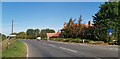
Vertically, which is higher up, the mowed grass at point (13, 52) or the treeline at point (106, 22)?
the treeline at point (106, 22)

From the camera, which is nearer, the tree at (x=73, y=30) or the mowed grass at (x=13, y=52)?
the mowed grass at (x=13, y=52)

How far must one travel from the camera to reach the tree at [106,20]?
57844 mm

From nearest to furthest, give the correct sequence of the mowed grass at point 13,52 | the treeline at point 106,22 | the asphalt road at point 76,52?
the asphalt road at point 76,52 → the mowed grass at point 13,52 → the treeline at point 106,22

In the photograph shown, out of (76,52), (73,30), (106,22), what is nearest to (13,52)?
(76,52)

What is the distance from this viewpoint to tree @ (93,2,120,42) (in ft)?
190

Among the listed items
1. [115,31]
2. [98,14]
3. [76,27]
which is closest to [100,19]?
[98,14]

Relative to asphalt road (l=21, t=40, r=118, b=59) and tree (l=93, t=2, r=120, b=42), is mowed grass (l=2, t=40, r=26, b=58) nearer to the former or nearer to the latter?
asphalt road (l=21, t=40, r=118, b=59)

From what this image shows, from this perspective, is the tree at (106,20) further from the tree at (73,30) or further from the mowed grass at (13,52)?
the mowed grass at (13,52)

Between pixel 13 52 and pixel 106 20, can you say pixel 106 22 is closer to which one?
pixel 106 20

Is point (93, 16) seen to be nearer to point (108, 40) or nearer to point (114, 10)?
point (114, 10)

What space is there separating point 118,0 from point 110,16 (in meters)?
4.02

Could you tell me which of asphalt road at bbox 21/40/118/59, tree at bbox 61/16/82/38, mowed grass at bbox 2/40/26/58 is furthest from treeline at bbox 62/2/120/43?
mowed grass at bbox 2/40/26/58

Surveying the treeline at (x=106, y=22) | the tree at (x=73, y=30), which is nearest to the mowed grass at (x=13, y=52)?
the treeline at (x=106, y=22)

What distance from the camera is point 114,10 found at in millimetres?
58625
